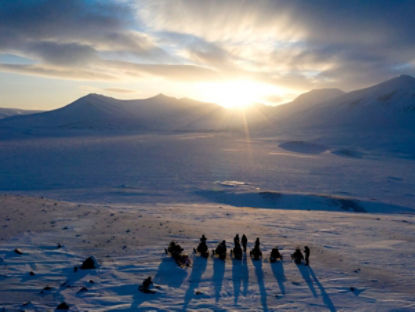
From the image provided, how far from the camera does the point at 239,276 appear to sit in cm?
889

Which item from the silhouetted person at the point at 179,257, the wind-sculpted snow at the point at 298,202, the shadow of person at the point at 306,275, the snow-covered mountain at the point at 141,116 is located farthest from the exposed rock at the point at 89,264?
the snow-covered mountain at the point at 141,116

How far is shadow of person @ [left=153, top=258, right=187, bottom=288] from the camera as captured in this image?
8.23 metres

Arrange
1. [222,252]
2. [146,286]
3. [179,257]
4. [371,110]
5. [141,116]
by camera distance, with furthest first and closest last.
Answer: [141,116]
[371,110]
[222,252]
[179,257]
[146,286]

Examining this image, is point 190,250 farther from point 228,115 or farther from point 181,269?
point 228,115

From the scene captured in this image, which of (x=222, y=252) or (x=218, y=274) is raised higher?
(x=222, y=252)

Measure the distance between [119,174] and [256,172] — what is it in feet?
52.4

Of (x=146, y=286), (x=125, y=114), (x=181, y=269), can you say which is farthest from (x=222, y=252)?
(x=125, y=114)

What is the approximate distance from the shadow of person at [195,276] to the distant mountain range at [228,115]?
343 feet

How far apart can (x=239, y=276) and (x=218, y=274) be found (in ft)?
1.77

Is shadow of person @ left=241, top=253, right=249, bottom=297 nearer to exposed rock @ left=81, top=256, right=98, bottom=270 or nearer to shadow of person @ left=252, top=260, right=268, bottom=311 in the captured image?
shadow of person @ left=252, top=260, right=268, bottom=311

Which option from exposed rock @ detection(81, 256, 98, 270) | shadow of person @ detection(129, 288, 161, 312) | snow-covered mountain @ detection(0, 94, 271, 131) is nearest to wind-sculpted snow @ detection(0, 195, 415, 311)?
shadow of person @ detection(129, 288, 161, 312)

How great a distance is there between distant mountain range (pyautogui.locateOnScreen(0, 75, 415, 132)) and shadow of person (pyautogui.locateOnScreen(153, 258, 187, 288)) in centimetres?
10463

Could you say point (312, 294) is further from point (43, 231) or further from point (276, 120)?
point (276, 120)

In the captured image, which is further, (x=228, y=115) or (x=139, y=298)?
(x=228, y=115)
